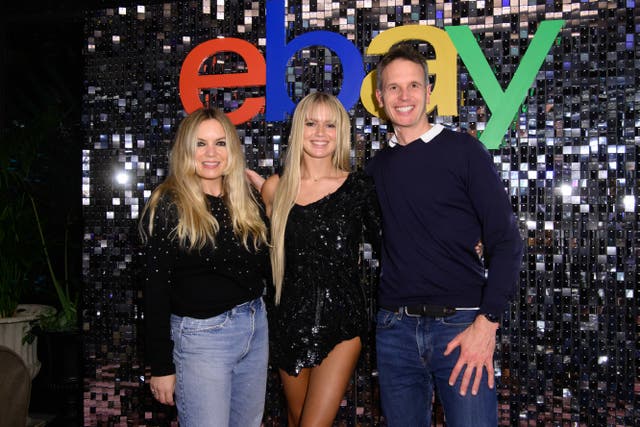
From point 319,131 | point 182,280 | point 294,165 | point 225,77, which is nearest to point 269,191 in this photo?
point 294,165

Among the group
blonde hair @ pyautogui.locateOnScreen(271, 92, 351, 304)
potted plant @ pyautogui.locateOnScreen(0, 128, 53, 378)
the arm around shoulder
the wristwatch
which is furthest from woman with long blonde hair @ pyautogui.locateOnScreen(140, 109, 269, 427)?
potted plant @ pyautogui.locateOnScreen(0, 128, 53, 378)

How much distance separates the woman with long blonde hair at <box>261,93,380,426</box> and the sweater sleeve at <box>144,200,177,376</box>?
0.46 m

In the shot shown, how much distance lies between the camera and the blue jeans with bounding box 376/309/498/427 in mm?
1903

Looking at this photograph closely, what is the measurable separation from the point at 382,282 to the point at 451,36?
1.37m

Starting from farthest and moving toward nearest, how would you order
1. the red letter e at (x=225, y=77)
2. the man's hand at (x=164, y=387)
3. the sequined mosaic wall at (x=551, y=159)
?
the red letter e at (x=225, y=77) < the sequined mosaic wall at (x=551, y=159) < the man's hand at (x=164, y=387)

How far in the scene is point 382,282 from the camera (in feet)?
6.93

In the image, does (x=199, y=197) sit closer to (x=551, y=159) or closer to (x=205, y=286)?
(x=205, y=286)

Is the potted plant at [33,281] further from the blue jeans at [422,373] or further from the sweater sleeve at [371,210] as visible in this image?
the blue jeans at [422,373]

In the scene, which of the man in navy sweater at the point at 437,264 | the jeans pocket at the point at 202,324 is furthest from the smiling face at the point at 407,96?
the jeans pocket at the point at 202,324

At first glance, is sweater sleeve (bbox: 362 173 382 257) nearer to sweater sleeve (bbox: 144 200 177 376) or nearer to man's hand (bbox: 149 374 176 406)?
sweater sleeve (bbox: 144 200 177 376)

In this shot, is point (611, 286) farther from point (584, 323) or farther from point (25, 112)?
point (25, 112)

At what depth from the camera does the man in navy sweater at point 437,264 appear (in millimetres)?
1881

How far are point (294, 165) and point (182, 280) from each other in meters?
0.69

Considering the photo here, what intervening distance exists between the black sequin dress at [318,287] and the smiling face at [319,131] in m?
0.20
